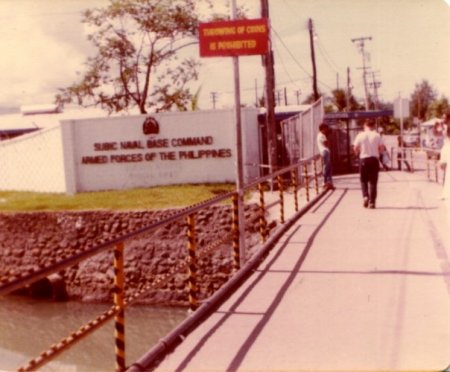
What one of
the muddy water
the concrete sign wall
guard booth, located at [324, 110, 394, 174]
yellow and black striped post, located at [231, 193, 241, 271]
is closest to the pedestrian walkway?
yellow and black striped post, located at [231, 193, 241, 271]

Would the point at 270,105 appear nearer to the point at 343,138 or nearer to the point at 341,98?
the point at 343,138

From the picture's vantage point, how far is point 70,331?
49.4 ft

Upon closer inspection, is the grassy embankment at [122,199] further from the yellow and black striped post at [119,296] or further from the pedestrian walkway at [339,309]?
the yellow and black striped post at [119,296]

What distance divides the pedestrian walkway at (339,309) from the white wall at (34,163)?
17.9 metres

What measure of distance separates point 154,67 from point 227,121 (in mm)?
9139

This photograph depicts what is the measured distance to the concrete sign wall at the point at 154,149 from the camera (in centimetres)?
2378

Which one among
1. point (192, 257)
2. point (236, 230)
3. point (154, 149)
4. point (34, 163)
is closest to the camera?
point (192, 257)

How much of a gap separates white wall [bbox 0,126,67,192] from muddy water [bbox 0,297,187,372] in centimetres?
836

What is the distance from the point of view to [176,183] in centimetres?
2403

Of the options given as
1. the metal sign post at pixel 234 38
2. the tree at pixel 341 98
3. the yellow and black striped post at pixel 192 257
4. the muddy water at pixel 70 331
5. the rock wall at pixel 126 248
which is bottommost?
the muddy water at pixel 70 331

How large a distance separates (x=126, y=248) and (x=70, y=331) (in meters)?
3.87

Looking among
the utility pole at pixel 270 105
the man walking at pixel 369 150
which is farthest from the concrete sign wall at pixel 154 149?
the man walking at pixel 369 150

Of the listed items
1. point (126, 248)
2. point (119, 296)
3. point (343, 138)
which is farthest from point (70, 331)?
point (343, 138)

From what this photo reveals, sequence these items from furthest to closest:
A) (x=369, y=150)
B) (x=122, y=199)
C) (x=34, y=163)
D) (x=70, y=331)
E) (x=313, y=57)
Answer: (x=313, y=57) → (x=34, y=163) → (x=122, y=199) → (x=70, y=331) → (x=369, y=150)
